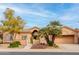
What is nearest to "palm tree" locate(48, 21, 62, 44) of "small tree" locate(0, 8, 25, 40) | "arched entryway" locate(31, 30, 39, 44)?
"arched entryway" locate(31, 30, 39, 44)

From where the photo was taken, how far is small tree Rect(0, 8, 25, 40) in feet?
10.6

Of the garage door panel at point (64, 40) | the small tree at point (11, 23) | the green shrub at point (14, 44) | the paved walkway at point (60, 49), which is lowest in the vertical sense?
the paved walkway at point (60, 49)

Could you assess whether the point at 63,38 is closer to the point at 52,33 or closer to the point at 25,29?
the point at 52,33

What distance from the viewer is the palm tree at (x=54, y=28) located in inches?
127

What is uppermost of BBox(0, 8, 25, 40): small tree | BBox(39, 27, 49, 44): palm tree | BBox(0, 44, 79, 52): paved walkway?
BBox(0, 8, 25, 40): small tree

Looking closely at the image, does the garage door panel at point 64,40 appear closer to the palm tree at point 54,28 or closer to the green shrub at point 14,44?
the palm tree at point 54,28

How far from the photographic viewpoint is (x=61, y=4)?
3.23m

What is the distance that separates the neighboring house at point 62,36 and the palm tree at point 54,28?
49 mm

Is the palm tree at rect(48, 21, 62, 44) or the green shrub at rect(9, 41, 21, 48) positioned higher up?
the palm tree at rect(48, 21, 62, 44)

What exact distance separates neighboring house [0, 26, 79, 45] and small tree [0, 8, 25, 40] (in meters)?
0.06

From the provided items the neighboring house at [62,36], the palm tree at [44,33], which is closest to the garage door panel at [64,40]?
the neighboring house at [62,36]

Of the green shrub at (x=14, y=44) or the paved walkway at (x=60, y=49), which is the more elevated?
the green shrub at (x=14, y=44)

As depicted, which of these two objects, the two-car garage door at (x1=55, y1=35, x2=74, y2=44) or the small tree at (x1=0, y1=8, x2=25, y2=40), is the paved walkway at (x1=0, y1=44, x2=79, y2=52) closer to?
the two-car garage door at (x1=55, y1=35, x2=74, y2=44)
